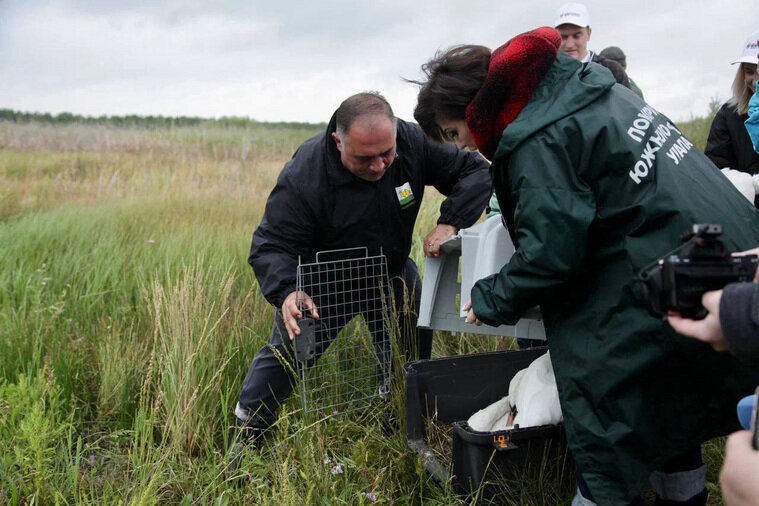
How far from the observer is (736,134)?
3771 millimetres

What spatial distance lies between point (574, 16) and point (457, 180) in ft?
5.72

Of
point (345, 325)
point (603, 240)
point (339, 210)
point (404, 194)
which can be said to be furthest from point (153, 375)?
point (603, 240)

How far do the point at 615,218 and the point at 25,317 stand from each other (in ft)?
11.0

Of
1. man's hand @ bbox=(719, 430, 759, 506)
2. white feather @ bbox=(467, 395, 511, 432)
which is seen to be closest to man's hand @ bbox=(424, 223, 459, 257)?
white feather @ bbox=(467, 395, 511, 432)

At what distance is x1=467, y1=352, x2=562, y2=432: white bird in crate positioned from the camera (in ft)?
8.08

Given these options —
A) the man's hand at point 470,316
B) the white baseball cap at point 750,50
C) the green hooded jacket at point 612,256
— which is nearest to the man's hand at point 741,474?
the green hooded jacket at point 612,256

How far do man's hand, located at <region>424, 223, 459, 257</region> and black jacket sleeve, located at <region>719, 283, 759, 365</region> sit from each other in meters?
1.80

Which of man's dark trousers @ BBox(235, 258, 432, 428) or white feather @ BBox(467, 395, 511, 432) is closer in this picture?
white feather @ BBox(467, 395, 511, 432)

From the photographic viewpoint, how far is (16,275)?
14.4ft

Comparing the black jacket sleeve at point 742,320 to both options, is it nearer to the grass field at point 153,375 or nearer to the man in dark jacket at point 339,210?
the grass field at point 153,375

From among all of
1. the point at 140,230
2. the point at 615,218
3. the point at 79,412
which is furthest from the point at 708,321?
the point at 140,230

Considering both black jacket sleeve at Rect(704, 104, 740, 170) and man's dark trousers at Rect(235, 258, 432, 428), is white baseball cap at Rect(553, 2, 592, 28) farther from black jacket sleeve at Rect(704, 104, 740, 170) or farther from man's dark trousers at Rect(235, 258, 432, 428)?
man's dark trousers at Rect(235, 258, 432, 428)

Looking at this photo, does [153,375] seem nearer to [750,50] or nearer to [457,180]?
[457,180]

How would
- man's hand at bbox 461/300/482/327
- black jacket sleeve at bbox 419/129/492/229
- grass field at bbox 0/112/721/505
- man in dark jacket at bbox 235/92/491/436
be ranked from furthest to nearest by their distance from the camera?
black jacket sleeve at bbox 419/129/492/229 → man in dark jacket at bbox 235/92/491/436 → grass field at bbox 0/112/721/505 → man's hand at bbox 461/300/482/327
